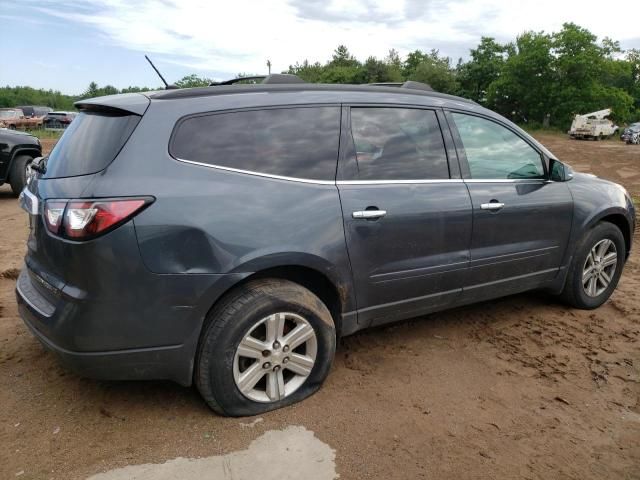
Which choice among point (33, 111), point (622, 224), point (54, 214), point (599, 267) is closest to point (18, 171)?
point (54, 214)

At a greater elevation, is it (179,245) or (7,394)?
(179,245)

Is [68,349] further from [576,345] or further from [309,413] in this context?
[576,345]

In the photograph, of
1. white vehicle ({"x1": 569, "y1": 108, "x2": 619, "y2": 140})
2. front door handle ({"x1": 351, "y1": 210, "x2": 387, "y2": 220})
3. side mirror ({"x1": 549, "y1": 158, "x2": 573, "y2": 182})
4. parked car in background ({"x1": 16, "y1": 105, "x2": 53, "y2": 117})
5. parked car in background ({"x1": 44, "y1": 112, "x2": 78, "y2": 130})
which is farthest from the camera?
white vehicle ({"x1": 569, "y1": 108, "x2": 619, "y2": 140})

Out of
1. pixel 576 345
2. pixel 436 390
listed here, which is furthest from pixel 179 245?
pixel 576 345

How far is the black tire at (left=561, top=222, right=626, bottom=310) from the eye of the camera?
14.1 ft

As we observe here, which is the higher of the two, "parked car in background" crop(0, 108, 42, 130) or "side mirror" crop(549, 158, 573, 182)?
"side mirror" crop(549, 158, 573, 182)

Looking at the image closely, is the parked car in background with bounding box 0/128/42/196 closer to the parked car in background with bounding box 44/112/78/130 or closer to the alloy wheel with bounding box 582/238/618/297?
the alloy wheel with bounding box 582/238/618/297

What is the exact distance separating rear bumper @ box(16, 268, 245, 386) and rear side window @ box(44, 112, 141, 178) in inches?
25.4

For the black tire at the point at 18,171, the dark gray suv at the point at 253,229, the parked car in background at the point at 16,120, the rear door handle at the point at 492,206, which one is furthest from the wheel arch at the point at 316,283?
the parked car in background at the point at 16,120

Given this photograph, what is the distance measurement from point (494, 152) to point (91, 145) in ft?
8.77

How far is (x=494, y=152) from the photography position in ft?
12.4

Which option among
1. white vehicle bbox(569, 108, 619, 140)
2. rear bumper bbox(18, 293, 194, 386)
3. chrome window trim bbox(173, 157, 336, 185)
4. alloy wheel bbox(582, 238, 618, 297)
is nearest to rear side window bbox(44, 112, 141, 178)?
chrome window trim bbox(173, 157, 336, 185)

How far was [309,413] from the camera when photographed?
2.87 metres

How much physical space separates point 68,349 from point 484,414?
2198 mm
